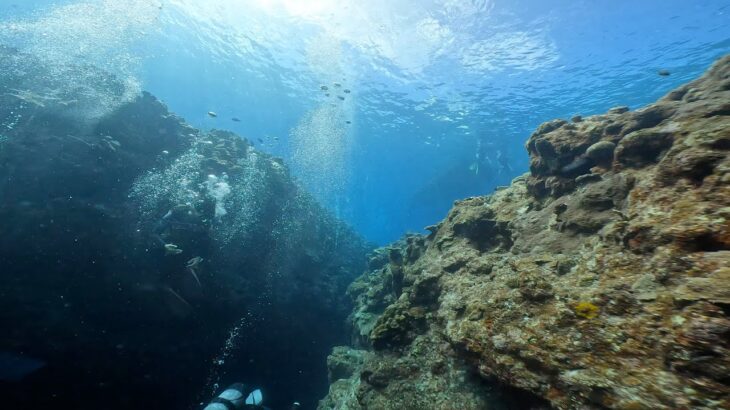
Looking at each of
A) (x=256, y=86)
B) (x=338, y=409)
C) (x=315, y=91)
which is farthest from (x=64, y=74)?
(x=256, y=86)

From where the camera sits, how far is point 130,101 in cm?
1539

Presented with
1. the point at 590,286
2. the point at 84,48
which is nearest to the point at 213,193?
the point at 590,286

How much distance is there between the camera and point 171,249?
11.7 m

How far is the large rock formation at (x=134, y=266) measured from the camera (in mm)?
10656

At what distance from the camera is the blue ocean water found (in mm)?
17531

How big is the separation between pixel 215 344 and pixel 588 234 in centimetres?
1378

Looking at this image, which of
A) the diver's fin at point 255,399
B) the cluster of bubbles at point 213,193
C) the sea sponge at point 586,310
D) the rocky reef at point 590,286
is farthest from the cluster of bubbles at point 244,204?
the sea sponge at point 586,310

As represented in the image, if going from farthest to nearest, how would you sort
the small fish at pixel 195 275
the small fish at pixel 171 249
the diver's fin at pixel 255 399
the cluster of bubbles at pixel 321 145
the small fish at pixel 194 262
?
1. the cluster of bubbles at pixel 321 145
2. the small fish at pixel 195 275
3. the small fish at pixel 194 262
4. the small fish at pixel 171 249
5. the diver's fin at pixel 255 399

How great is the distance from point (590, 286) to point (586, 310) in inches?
23.1

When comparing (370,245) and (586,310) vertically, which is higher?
(370,245)

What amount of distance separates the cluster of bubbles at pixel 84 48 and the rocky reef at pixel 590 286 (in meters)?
16.1

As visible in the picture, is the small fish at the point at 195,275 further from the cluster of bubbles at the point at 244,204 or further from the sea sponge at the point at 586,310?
the sea sponge at the point at 586,310

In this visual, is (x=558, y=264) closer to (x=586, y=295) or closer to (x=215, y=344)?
(x=586, y=295)

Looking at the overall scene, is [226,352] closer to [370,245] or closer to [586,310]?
[586,310]
